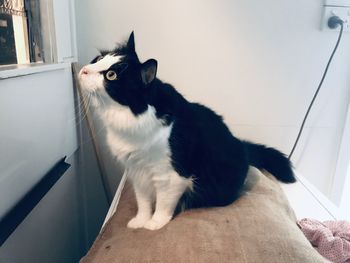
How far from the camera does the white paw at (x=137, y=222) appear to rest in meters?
0.84

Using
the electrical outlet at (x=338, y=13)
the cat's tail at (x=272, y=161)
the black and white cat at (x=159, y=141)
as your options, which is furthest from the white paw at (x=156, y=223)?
the electrical outlet at (x=338, y=13)

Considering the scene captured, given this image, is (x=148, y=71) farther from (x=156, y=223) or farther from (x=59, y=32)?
(x=59, y=32)

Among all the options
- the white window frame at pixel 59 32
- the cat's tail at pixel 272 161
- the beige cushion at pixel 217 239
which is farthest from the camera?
the cat's tail at pixel 272 161

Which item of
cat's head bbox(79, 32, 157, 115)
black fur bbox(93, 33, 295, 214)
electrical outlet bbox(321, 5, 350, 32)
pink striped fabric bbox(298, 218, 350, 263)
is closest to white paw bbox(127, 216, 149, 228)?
black fur bbox(93, 33, 295, 214)

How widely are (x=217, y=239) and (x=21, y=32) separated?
2.62 ft

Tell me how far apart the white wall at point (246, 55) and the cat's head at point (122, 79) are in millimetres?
532

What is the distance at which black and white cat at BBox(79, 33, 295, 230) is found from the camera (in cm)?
73

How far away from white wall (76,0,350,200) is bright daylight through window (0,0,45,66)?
0.80 feet

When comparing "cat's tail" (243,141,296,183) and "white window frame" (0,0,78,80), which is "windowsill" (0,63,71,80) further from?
"cat's tail" (243,141,296,183)

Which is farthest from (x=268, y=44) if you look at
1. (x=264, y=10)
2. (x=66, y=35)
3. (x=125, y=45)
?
(x=66, y=35)

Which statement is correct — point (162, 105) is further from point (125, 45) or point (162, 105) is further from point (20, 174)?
point (20, 174)

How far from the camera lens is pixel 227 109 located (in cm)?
135

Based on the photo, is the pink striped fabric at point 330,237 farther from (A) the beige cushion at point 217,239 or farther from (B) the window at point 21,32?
(B) the window at point 21,32

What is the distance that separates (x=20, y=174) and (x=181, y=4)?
83 centimetres
